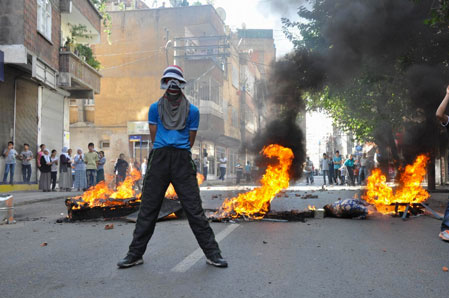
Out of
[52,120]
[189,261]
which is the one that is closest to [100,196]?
[189,261]

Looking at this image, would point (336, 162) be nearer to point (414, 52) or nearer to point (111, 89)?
point (414, 52)

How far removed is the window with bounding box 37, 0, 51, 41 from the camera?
55.5 feet

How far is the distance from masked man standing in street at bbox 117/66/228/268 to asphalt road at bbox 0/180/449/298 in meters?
0.18

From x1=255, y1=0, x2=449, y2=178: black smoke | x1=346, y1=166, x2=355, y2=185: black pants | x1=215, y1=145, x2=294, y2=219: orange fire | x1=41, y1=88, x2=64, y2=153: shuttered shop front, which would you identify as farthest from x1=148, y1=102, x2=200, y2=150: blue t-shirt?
x1=346, y1=166, x2=355, y2=185: black pants

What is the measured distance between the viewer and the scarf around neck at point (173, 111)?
4.04m

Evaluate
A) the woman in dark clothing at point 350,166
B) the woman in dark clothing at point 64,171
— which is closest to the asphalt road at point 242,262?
the woman in dark clothing at point 64,171

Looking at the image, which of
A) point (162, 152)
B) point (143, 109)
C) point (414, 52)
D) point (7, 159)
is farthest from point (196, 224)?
point (143, 109)

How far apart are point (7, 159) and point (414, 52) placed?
42.2 ft

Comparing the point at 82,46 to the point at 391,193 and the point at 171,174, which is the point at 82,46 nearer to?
the point at 391,193

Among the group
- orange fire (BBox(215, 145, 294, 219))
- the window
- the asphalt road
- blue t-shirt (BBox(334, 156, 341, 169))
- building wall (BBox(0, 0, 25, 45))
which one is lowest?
the asphalt road

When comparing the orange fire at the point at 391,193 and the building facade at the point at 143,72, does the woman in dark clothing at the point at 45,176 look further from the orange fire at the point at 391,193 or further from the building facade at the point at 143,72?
the building facade at the point at 143,72

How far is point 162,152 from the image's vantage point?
157 inches

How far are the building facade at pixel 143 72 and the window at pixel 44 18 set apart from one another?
506 inches

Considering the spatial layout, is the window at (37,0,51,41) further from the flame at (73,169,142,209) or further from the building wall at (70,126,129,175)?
the building wall at (70,126,129,175)
